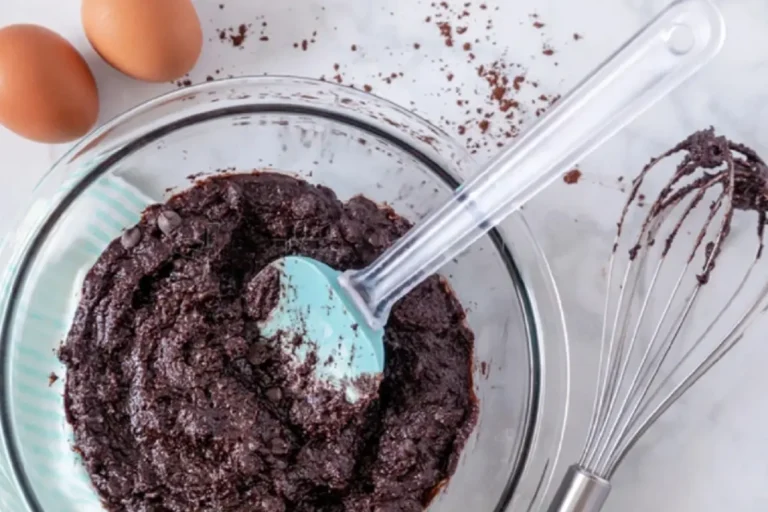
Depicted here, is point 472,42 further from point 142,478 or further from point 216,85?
point 142,478

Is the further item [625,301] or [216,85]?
[625,301]

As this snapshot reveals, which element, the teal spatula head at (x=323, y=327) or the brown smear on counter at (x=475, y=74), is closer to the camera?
the teal spatula head at (x=323, y=327)

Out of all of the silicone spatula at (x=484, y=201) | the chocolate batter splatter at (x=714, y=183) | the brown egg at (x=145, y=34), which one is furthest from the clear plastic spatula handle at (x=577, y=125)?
the brown egg at (x=145, y=34)

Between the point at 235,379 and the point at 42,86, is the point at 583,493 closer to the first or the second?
the point at 235,379

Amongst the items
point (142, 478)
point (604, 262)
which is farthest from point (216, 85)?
point (604, 262)

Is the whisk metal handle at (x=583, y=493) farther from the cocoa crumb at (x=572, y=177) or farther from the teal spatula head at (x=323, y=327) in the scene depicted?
the cocoa crumb at (x=572, y=177)

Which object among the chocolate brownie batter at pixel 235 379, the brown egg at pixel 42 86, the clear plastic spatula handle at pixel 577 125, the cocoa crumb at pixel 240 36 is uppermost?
the cocoa crumb at pixel 240 36
